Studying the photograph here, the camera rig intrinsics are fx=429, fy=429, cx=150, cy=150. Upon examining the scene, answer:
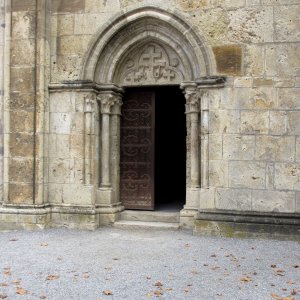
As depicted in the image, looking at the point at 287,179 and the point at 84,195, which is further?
the point at 84,195

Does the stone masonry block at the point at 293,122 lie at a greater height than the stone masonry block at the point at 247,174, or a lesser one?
greater

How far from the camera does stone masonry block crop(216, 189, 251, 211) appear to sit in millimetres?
6793

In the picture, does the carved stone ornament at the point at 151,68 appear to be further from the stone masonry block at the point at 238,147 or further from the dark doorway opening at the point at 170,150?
the stone masonry block at the point at 238,147

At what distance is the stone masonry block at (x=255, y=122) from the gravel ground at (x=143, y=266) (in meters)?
1.71

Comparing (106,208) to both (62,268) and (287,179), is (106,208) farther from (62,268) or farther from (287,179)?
(287,179)

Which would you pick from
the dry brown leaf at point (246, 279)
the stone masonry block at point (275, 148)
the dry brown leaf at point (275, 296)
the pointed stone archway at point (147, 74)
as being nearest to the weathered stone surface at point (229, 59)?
the pointed stone archway at point (147, 74)

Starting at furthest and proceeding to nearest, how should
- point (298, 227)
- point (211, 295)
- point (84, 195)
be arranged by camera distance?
1. point (84, 195)
2. point (298, 227)
3. point (211, 295)

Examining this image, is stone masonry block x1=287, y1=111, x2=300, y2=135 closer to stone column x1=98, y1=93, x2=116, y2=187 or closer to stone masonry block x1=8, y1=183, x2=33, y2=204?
stone column x1=98, y1=93, x2=116, y2=187

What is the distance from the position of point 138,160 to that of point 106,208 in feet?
3.52

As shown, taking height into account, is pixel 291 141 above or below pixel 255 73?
below

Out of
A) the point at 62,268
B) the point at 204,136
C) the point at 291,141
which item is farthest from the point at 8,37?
the point at 291,141

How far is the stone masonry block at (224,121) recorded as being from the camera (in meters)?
6.85

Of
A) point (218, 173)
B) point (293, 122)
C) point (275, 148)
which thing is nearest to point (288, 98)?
point (293, 122)

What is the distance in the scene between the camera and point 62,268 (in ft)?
16.6
